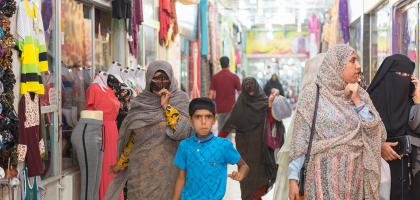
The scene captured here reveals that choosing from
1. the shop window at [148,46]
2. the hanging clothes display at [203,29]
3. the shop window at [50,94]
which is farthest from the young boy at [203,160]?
the hanging clothes display at [203,29]

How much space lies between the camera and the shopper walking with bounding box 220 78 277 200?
247 inches

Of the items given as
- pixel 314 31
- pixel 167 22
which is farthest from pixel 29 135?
pixel 314 31

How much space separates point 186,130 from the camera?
12.9 feet

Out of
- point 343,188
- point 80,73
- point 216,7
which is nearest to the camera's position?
point 343,188

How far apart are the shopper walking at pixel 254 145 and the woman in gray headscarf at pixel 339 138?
2757mm

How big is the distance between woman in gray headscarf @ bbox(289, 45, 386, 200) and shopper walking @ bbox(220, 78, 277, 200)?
2757 millimetres

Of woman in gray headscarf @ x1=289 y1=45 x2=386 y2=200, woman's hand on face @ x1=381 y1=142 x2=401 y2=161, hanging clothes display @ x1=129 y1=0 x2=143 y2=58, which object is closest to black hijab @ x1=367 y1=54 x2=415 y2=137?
woman's hand on face @ x1=381 y1=142 x2=401 y2=161

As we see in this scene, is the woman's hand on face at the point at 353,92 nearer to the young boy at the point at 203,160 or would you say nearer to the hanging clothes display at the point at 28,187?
the young boy at the point at 203,160

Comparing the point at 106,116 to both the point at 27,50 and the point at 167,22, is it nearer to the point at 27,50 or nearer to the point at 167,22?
the point at 27,50

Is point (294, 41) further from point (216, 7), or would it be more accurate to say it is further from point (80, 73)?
point (80, 73)

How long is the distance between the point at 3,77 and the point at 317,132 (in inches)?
68.9

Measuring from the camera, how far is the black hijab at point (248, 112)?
20.8 ft

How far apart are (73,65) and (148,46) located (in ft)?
8.63

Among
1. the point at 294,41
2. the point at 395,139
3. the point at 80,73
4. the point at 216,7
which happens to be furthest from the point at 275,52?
the point at 395,139
